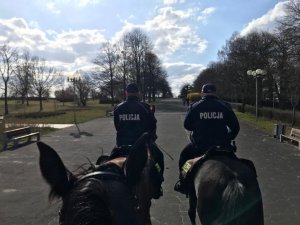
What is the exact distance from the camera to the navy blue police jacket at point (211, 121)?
630 centimetres

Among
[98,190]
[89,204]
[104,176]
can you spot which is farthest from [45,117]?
[89,204]

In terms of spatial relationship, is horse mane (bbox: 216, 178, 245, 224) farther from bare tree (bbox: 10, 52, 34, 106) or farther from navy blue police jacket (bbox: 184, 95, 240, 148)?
bare tree (bbox: 10, 52, 34, 106)

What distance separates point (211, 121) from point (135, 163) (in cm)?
351

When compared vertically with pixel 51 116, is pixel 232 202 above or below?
above

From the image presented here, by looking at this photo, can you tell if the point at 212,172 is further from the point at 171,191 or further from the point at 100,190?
the point at 171,191

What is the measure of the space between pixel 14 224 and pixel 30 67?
70.2m

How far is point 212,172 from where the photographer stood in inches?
182

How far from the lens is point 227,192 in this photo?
399cm

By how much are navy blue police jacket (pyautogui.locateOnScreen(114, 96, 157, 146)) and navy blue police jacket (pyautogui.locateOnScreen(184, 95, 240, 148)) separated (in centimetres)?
68

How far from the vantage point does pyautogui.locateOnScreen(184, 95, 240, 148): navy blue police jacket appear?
6.30m

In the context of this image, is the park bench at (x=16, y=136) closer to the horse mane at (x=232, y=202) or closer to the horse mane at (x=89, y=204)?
the horse mane at (x=232, y=202)

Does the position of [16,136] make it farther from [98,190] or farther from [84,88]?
[84,88]

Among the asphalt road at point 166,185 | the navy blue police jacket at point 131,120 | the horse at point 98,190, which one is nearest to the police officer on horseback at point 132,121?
the navy blue police jacket at point 131,120

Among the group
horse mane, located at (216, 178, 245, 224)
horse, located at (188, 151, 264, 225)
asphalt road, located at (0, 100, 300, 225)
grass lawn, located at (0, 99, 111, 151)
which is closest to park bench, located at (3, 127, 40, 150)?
grass lawn, located at (0, 99, 111, 151)
